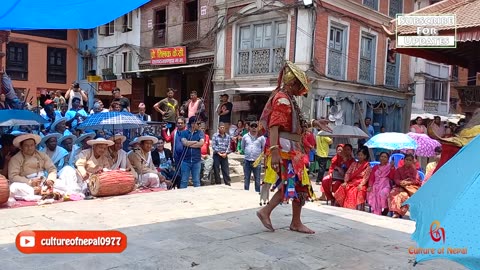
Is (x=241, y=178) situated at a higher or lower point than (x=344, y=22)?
lower

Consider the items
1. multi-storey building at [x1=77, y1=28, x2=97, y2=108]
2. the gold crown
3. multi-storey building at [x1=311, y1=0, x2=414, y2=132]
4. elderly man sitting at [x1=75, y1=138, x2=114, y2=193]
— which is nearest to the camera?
the gold crown

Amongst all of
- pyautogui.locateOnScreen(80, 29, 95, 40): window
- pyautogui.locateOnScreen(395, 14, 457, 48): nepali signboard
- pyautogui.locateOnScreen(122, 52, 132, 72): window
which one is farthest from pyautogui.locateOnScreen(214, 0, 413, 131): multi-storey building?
pyautogui.locateOnScreen(80, 29, 95, 40): window

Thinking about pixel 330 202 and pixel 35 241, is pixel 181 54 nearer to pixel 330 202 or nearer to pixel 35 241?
pixel 330 202

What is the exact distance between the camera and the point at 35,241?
388 cm

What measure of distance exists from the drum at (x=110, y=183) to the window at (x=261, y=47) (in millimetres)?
9789

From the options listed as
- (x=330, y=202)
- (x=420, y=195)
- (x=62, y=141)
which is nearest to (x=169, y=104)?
(x=62, y=141)

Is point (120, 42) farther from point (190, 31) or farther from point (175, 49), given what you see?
point (190, 31)

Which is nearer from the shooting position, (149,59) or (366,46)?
(366,46)

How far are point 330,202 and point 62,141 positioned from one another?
494 centimetres

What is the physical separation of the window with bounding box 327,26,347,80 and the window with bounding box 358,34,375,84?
132 cm

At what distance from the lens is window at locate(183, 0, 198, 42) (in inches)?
752

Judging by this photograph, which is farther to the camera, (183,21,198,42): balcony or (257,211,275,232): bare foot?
(183,21,198,42): balcony

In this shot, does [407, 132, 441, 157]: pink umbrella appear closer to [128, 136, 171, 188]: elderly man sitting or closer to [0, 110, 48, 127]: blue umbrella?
[128, 136, 171, 188]: elderly man sitting

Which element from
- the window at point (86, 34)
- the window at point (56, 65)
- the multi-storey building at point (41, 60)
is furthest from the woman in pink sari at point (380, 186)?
the window at point (56, 65)
